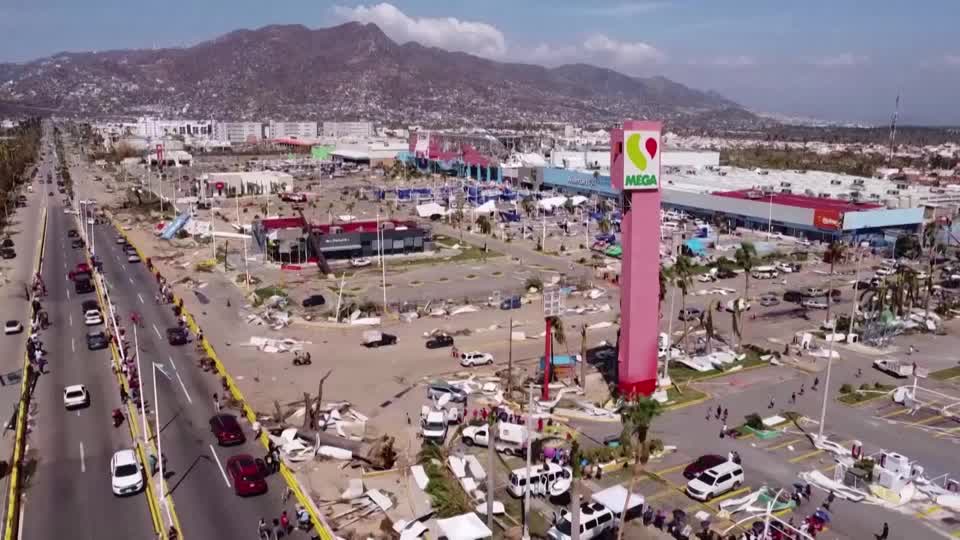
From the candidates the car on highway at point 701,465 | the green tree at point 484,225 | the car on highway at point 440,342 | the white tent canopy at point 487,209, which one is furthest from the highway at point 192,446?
the white tent canopy at point 487,209

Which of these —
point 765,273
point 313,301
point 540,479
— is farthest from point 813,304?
point 313,301

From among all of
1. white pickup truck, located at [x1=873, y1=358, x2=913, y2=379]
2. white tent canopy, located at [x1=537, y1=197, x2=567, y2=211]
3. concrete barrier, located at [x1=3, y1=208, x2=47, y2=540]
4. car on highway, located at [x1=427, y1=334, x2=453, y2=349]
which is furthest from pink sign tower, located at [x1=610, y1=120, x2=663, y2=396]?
white tent canopy, located at [x1=537, y1=197, x2=567, y2=211]

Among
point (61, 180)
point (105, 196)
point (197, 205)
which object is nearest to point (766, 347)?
point (197, 205)

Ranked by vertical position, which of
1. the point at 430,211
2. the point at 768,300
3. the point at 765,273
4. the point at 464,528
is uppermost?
the point at 430,211

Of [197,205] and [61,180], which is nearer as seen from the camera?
[197,205]

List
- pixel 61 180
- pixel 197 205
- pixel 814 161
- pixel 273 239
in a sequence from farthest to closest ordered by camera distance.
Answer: pixel 814 161 < pixel 61 180 < pixel 197 205 < pixel 273 239

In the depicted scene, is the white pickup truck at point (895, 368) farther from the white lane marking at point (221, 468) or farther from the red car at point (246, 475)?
the white lane marking at point (221, 468)

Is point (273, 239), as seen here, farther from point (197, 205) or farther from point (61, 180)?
point (61, 180)

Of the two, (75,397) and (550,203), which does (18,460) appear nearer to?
(75,397)
